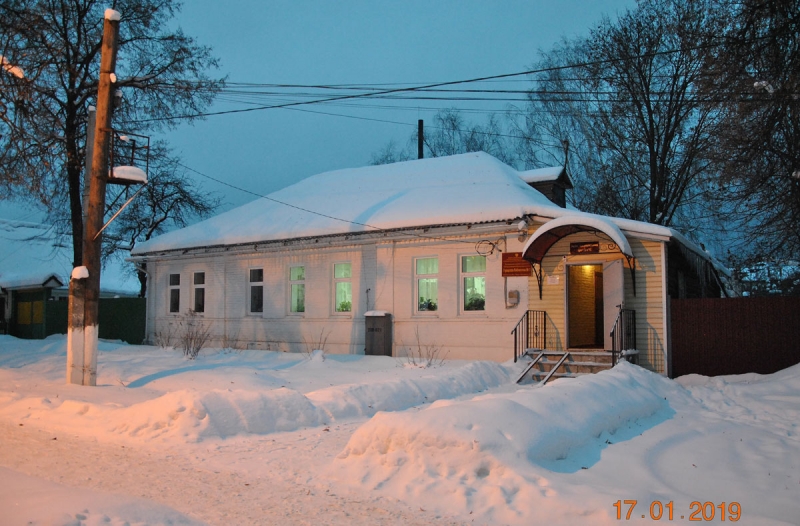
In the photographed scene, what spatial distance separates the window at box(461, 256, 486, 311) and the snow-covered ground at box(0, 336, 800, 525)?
17.3 feet

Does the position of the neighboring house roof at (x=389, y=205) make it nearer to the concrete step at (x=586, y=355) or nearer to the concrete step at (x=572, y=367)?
the concrete step at (x=586, y=355)

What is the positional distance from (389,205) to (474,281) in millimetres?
3763

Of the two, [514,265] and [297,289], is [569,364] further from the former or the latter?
[297,289]

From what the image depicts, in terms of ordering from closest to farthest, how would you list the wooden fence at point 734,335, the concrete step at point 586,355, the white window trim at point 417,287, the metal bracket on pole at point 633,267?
the wooden fence at point 734,335 → the concrete step at point 586,355 → the metal bracket on pole at point 633,267 → the white window trim at point 417,287

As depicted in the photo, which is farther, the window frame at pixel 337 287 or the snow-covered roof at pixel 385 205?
the window frame at pixel 337 287

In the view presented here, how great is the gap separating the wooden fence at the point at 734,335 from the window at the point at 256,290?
1242cm

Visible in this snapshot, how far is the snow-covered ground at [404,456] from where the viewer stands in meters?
5.09

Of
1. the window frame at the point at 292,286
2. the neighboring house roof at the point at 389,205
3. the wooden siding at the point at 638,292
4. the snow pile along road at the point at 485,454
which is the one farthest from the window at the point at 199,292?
the snow pile along road at the point at 485,454

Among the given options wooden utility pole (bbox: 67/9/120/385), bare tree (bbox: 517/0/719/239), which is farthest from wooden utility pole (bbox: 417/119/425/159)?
wooden utility pole (bbox: 67/9/120/385)

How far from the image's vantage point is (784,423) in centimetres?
923

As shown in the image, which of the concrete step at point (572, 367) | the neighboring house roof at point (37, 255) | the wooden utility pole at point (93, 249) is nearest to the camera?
the wooden utility pole at point (93, 249)

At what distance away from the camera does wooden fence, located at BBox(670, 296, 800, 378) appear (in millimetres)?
13148

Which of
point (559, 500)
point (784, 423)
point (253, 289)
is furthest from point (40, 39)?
point (784, 423)

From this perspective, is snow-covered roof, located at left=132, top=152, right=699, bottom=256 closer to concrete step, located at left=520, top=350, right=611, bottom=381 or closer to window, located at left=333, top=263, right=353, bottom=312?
window, located at left=333, top=263, right=353, bottom=312
